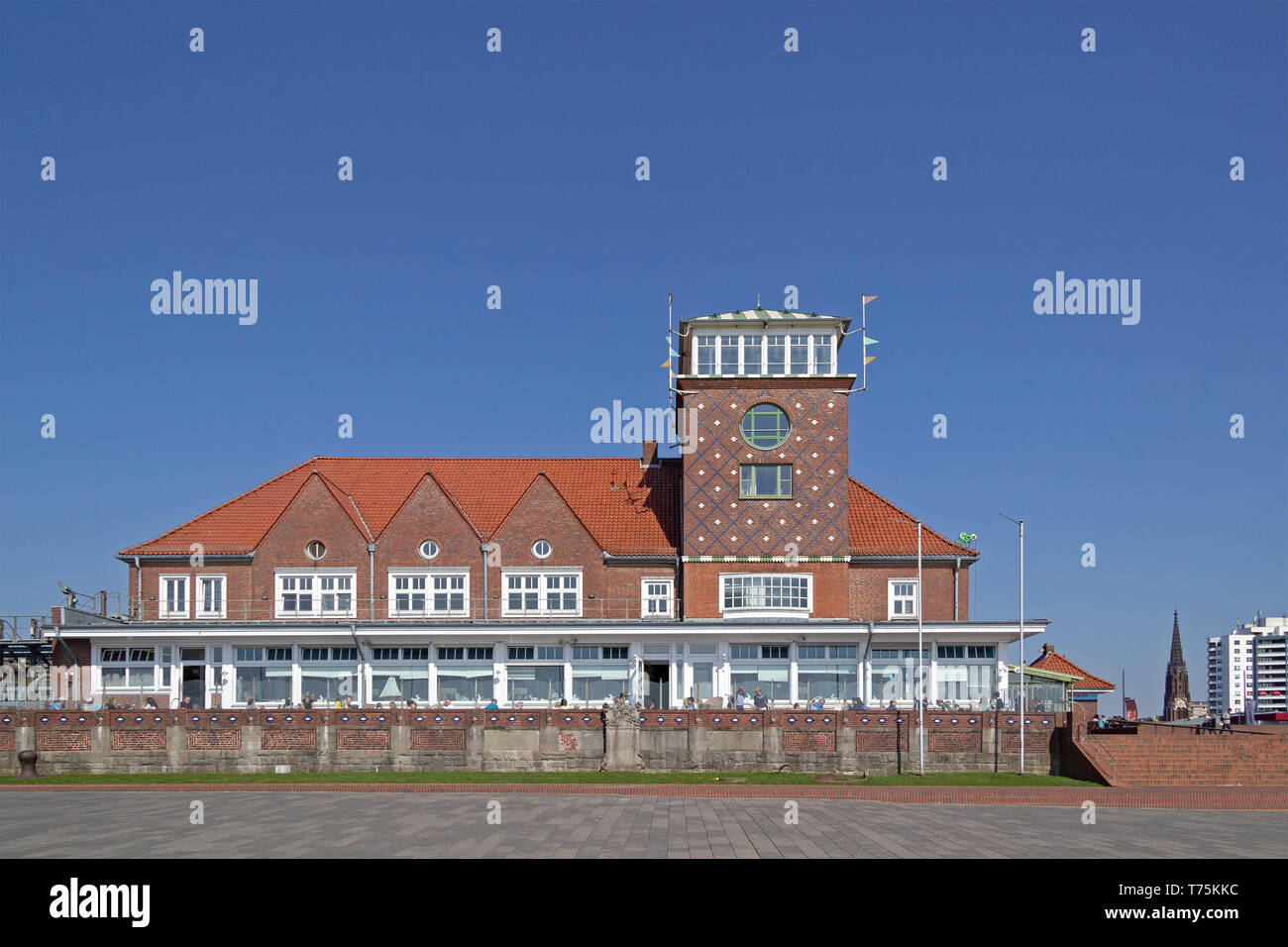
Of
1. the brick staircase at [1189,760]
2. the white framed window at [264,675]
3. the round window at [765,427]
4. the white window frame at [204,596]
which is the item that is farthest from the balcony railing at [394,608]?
the brick staircase at [1189,760]

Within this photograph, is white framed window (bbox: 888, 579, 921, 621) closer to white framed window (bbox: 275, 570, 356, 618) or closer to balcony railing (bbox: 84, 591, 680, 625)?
balcony railing (bbox: 84, 591, 680, 625)

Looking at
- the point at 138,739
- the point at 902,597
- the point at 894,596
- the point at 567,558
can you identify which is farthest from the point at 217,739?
the point at 902,597

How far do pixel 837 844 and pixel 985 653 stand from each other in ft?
90.0

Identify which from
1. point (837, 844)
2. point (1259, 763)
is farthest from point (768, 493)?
point (837, 844)

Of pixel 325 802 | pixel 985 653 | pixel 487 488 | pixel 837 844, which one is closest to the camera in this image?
pixel 837 844

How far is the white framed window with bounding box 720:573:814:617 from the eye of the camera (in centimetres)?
5147

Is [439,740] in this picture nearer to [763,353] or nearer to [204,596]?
[204,596]

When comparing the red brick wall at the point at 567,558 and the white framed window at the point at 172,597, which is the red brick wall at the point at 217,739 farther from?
the red brick wall at the point at 567,558

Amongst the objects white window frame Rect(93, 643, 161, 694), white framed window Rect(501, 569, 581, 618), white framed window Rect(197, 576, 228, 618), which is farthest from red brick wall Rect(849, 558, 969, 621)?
white window frame Rect(93, 643, 161, 694)

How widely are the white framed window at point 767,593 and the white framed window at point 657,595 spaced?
298cm

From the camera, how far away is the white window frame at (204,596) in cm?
5312

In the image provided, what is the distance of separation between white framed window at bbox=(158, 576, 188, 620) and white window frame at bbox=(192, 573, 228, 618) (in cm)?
46

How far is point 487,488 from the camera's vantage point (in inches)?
2314
